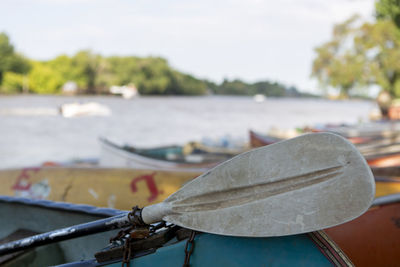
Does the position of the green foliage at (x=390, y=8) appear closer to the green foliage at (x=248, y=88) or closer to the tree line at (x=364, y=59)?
the tree line at (x=364, y=59)

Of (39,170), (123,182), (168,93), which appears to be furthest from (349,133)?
(168,93)

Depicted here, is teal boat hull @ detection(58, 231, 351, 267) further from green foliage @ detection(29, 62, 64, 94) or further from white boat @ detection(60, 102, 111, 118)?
green foliage @ detection(29, 62, 64, 94)

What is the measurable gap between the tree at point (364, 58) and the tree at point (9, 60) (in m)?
56.9

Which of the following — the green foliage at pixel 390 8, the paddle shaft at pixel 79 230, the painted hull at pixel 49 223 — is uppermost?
the green foliage at pixel 390 8

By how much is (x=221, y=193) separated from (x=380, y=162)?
5.71 m

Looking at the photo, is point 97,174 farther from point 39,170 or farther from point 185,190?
point 185,190

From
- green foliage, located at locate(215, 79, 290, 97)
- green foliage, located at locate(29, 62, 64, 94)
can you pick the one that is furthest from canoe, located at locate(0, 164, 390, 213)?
green foliage, located at locate(215, 79, 290, 97)

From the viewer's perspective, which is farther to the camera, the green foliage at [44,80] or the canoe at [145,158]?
the green foliage at [44,80]

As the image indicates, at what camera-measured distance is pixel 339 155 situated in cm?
162

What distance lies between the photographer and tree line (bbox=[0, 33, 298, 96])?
236ft

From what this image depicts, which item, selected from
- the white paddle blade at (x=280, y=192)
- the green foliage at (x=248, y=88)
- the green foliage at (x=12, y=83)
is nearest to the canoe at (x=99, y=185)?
the white paddle blade at (x=280, y=192)

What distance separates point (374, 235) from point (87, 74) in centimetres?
8010

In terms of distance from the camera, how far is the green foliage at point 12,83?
228 ft

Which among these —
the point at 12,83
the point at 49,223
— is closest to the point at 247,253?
the point at 49,223
